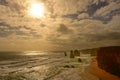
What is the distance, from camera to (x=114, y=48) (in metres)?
23.1

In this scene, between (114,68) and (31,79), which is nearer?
(31,79)

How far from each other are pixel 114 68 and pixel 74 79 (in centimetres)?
700

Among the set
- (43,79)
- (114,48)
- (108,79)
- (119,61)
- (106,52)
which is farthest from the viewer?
(106,52)

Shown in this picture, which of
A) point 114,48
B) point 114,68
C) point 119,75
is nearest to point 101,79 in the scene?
point 119,75

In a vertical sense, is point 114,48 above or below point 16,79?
above

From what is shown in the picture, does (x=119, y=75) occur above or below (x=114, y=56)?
below

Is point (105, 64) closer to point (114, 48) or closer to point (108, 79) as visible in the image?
point (114, 48)

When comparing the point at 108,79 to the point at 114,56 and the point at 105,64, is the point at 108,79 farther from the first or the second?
the point at 105,64

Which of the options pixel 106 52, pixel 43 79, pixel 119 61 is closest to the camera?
pixel 43 79

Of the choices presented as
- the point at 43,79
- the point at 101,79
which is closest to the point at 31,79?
the point at 43,79

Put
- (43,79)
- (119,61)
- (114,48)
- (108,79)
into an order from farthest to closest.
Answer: (114,48), (119,61), (43,79), (108,79)

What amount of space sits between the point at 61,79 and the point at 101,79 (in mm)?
5215

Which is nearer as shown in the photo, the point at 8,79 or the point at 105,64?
the point at 8,79

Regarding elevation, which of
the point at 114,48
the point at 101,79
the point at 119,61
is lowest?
the point at 101,79
